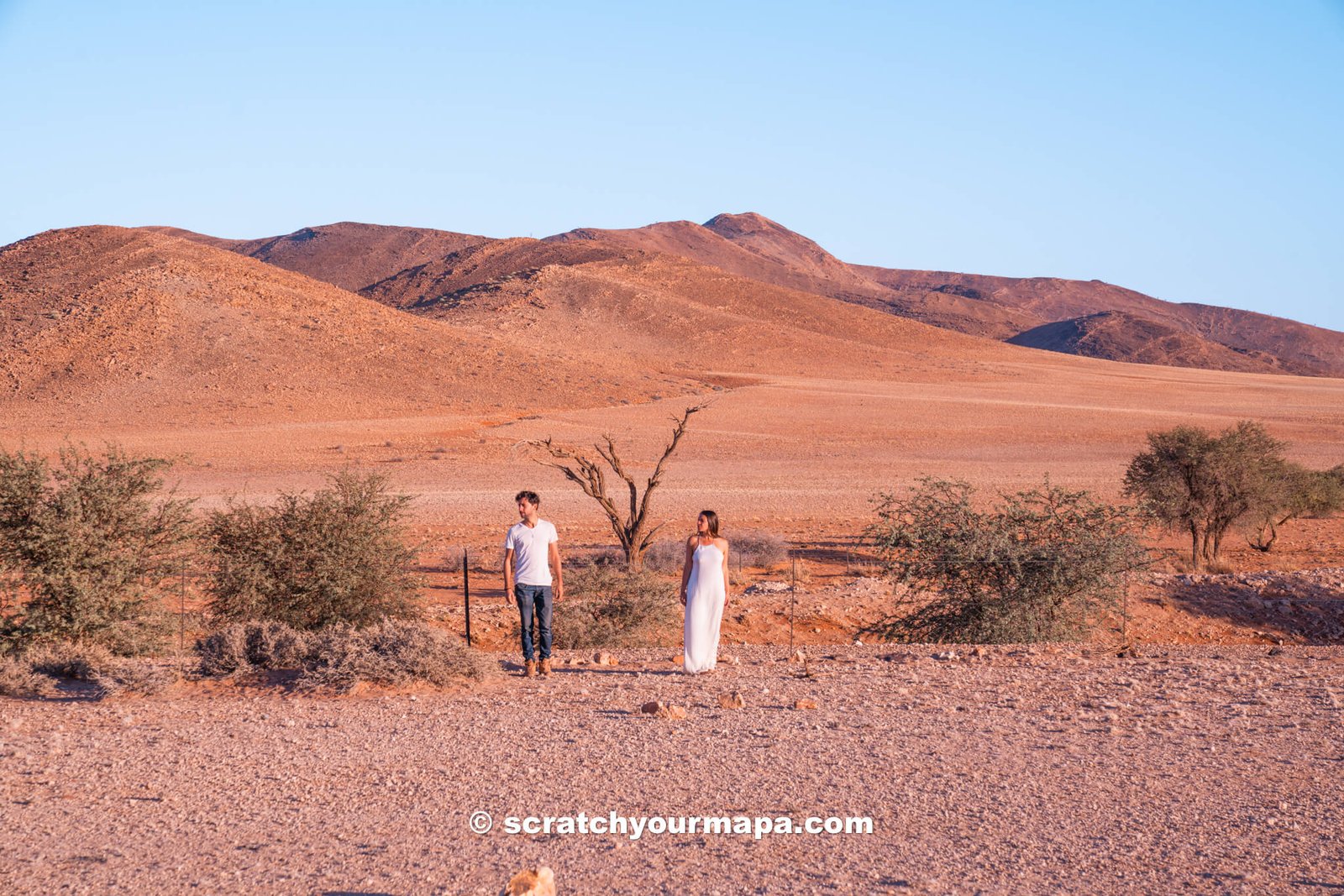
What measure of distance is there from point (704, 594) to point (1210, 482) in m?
18.3

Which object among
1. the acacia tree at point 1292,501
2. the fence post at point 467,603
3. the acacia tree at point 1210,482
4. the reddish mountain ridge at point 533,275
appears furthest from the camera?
the reddish mountain ridge at point 533,275

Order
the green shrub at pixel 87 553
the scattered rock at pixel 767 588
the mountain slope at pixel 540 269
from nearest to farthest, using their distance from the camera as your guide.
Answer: the green shrub at pixel 87 553 → the scattered rock at pixel 767 588 → the mountain slope at pixel 540 269

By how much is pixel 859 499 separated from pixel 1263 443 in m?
10.6

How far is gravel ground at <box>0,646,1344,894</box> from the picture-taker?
524 centimetres

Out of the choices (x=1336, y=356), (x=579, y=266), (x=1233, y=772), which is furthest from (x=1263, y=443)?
(x=1336, y=356)

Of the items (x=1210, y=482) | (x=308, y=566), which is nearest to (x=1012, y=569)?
(x=308, y=566)

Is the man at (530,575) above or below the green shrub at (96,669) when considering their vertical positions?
above

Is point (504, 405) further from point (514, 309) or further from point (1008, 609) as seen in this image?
point (1008, 609)

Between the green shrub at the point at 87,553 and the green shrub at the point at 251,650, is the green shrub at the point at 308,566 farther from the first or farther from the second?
the green shrub at the point at 251,650

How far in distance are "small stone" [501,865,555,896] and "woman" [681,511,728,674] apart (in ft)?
15.4

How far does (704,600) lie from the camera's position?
9.36 m

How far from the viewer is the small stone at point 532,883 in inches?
181

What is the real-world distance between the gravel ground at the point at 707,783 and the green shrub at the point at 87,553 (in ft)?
6.99

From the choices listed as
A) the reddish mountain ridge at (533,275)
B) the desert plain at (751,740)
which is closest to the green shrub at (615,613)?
the desert plain at (751,740)
